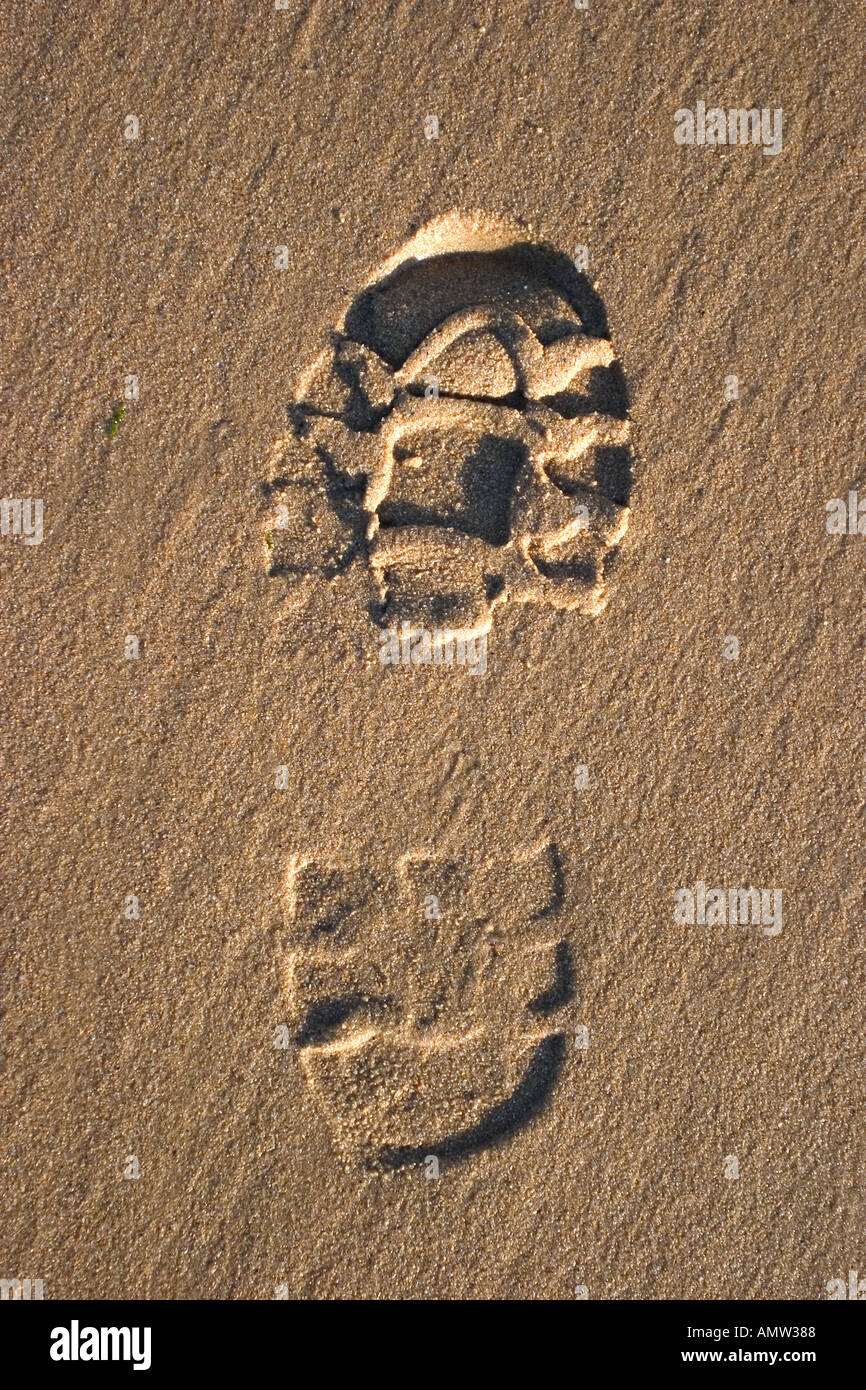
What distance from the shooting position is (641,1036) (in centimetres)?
267

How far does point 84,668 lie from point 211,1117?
54.3 inches

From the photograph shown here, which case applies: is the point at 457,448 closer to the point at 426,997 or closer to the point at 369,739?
the point at 369,739

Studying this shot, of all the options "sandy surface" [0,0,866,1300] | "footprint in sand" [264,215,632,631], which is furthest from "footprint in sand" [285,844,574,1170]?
"footprint in sand" [264,215,632,631]

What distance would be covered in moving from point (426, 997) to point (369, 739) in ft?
2.58

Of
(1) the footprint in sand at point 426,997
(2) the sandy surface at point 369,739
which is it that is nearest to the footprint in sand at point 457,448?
(2) the sandy surface at point 369,739

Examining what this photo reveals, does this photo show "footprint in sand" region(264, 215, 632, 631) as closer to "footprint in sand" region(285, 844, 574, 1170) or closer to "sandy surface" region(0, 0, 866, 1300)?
"sandy surface" region(0, 0, 866, 1300)

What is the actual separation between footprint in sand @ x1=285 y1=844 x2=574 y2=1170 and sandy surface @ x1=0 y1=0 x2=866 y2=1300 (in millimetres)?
12

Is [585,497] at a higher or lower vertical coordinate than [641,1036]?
higher

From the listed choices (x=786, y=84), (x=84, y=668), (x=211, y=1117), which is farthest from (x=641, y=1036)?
(x=786, y=84)

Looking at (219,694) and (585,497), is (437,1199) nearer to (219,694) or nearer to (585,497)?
(219,694)

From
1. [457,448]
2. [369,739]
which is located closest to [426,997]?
[369,739]

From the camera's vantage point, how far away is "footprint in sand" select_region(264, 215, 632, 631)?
105 inches

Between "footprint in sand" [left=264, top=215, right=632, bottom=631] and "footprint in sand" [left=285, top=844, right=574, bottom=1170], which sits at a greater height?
"footprint in sand" [left=264, top=215, right=632, bottom=631]

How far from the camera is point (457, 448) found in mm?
2703
